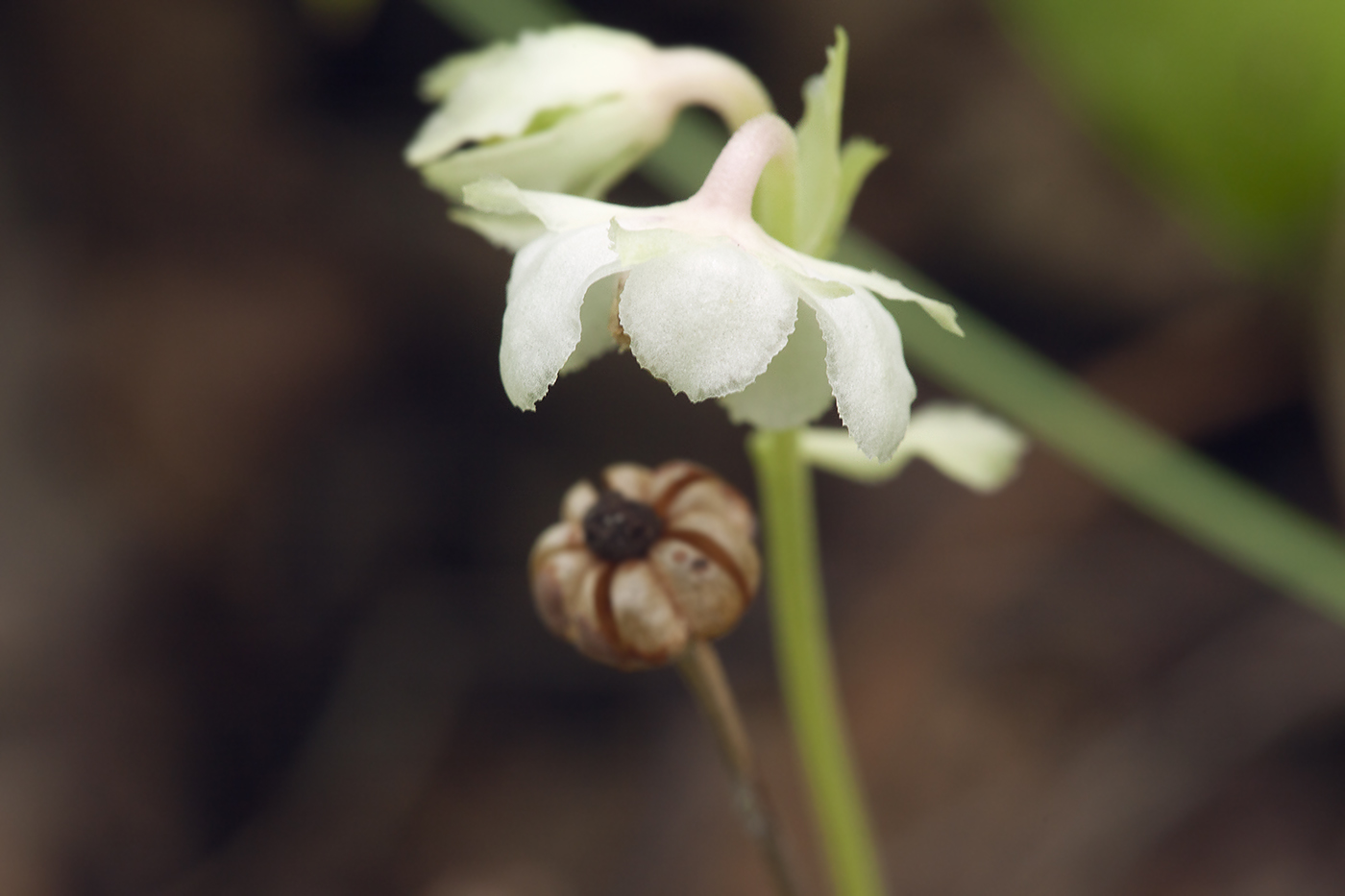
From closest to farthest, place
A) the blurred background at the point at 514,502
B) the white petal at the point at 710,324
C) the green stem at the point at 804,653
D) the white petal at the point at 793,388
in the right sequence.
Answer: the white petal at the point at 710,324 → the white petal at the point at 793,388 → the green stem at the point at 804,653 → the blurred background at the point at 514,502

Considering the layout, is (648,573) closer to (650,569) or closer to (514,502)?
(650,569)

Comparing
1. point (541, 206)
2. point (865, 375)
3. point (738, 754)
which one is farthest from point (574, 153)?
point (738, 754)

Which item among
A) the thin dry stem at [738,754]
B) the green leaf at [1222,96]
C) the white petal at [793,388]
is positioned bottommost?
the thin dry stem at [738,754]

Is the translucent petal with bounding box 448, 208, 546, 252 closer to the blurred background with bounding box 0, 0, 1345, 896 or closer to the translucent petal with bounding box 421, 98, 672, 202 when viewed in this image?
the translucent petal with bounding box 421, 98, 672, 202

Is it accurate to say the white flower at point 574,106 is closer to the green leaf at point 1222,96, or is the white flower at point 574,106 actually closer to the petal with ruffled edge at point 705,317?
the petal with ruffled edge at point 705,317

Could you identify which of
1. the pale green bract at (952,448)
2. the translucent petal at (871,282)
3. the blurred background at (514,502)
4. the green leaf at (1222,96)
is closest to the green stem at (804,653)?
the pale green bract at (952,448)

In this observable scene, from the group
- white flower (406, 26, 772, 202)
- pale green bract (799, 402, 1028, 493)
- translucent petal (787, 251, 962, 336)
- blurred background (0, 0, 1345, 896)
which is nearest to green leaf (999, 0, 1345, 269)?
blurred background (0, 0, 1345, 896)
